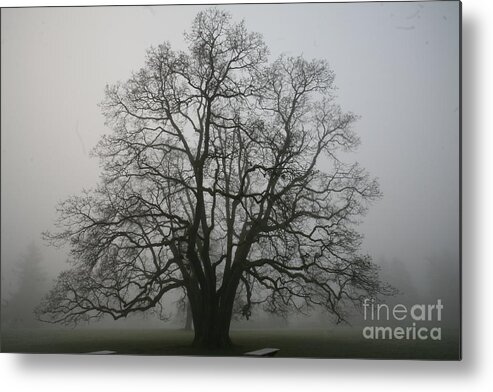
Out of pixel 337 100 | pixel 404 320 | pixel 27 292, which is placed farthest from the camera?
pixel 27 292

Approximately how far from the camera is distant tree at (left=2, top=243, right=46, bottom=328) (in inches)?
182

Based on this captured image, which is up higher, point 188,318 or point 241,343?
point 188,318

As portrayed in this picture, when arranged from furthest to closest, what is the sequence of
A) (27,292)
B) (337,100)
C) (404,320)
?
(27,292)
(337,100)
(404,320)

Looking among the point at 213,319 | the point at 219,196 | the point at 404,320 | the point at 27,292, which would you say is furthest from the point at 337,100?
the point at 27,292

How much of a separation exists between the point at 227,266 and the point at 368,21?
1.56 metres

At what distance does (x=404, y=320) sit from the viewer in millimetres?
4414

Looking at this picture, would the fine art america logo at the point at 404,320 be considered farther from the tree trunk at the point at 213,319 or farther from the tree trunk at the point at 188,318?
Answer: the tree trunk at the point at 188,318

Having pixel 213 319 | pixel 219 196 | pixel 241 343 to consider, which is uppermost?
pixel 219 196

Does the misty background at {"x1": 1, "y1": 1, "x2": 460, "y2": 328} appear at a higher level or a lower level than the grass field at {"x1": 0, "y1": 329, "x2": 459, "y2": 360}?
higher

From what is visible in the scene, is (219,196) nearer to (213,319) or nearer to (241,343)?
(213,319)

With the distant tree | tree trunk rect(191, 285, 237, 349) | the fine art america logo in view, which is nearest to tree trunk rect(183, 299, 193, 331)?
tree trunk rect(191, 285, 237, 349)

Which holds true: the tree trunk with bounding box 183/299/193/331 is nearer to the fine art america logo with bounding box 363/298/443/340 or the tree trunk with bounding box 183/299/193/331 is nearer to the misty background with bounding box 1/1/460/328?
the misty background with bounding box 1/1/460/328

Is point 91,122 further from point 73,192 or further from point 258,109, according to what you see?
point 258,109

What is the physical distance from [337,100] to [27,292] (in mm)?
2053
